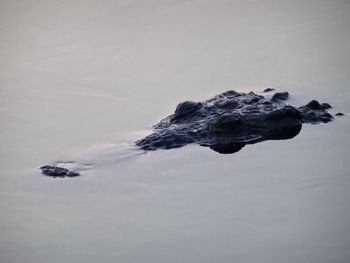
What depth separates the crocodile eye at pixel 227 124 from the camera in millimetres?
13648

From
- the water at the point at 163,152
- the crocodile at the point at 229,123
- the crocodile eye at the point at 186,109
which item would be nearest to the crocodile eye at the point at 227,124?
the crocodile at the point at 229,123

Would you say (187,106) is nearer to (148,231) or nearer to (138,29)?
(148,231)

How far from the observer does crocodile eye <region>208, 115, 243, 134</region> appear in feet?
44.8

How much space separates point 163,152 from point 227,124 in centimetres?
112

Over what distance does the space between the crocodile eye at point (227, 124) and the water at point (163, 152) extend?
0.48 metres

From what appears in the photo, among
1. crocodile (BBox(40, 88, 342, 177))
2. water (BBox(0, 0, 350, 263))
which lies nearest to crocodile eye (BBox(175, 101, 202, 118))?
crocodile (BBox(40, 88, 342, 177))

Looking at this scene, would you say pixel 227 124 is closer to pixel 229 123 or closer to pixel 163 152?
pixel 229 123

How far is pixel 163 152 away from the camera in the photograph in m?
13.6

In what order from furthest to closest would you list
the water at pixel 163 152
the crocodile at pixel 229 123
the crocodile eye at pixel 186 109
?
the crocodile eye at pixel 186 109, the crocodile at pixel 229 123, the water at pixel 163 152

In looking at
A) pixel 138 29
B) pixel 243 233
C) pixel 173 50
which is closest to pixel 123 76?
pixel 173 50

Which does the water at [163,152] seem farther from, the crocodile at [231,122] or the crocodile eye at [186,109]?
the crocodile eye at [186,109]

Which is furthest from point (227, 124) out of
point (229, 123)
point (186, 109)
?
point (186, 109)

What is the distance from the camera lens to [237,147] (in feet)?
44.1

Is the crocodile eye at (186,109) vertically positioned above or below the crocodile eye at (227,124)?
above
